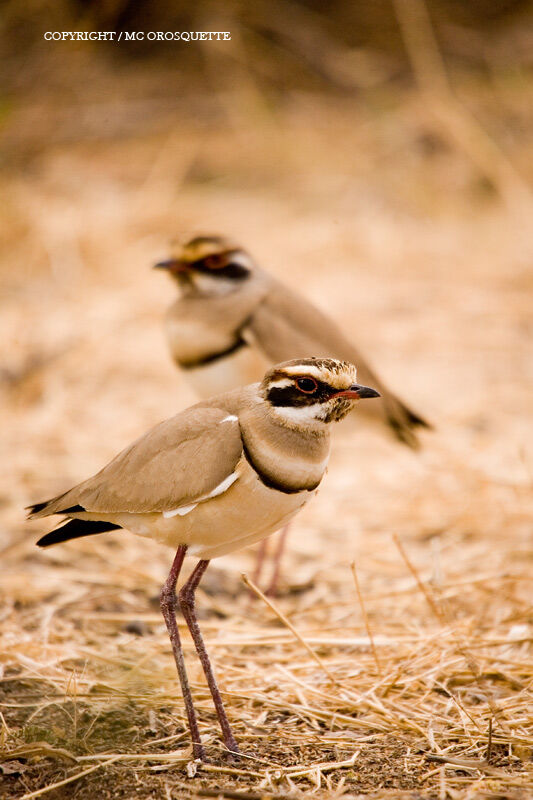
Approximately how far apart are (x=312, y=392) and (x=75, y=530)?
31.1 inches

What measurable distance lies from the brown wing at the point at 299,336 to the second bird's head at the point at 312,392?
132cm

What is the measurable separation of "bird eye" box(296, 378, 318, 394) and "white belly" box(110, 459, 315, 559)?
234 mm

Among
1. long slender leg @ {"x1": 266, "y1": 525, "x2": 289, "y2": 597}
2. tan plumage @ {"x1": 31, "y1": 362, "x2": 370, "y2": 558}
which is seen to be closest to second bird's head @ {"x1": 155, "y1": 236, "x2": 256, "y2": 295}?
long slender leg @ {"x1": 266, "y1": 525, "x2": 289, "y2": 597}

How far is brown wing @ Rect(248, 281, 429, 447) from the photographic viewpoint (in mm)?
3939

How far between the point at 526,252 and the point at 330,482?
3424 mm

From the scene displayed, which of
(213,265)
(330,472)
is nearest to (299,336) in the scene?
(213,265)

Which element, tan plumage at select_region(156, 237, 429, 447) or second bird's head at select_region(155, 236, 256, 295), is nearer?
tan plumage at select_region(156, 237, 429, 447)

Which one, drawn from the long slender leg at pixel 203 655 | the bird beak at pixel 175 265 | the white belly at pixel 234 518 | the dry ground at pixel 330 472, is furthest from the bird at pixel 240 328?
the white belly at pixel 234 518

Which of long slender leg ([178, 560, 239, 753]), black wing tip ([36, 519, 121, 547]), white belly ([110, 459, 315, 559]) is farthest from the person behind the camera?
black wing tip ([36, 519, 121, 547])

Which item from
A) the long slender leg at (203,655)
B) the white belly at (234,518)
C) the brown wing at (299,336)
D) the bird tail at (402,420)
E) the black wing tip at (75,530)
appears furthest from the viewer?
the bird tail at (402,420)

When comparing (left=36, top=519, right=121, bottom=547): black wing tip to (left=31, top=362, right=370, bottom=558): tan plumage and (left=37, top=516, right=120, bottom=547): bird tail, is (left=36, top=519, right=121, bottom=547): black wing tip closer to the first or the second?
(left=37, top=516, right=120, bottom=547): bird tail

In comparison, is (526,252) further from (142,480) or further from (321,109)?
(142,480)

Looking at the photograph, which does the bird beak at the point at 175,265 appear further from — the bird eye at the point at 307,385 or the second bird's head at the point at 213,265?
the bird eye at the point at 307,385

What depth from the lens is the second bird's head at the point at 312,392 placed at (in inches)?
99.7
